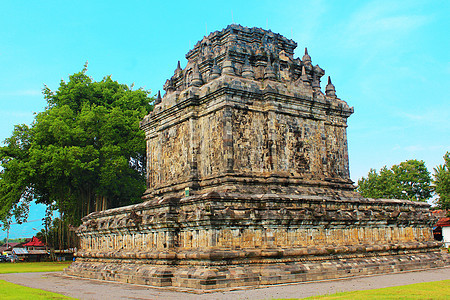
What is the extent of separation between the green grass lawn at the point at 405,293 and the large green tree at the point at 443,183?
3057 centimetres

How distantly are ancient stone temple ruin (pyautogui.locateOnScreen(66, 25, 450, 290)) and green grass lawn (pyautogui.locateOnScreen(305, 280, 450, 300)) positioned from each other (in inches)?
137

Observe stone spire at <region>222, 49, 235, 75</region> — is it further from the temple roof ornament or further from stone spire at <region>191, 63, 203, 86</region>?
stone spire at <region>191, 63, 203, 86</region>

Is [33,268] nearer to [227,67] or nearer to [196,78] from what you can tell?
[196,78]

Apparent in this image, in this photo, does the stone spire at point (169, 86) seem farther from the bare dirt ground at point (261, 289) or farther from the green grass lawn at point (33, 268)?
the green grass lawn at point (33, 268)

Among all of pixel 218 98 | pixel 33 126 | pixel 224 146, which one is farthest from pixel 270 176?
pixel 33 126

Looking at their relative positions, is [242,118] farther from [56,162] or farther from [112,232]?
[56,162]

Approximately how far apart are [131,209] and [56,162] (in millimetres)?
14716

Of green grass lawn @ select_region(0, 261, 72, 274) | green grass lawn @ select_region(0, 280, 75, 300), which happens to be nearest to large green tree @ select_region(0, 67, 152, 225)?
green grass lawn @ select_region(0, 261, 72, 274)

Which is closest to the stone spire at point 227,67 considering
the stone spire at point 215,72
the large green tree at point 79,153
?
the stone spire at point 215,72

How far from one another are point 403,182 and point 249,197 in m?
Answer: 45.1

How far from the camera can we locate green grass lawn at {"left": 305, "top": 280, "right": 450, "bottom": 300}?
39.7 ft

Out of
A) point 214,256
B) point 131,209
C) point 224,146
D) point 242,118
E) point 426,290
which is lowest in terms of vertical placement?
point 426,290

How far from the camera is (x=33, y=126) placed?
37.8 meters

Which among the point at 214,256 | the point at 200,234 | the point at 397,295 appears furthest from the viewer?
the point at 200,234
